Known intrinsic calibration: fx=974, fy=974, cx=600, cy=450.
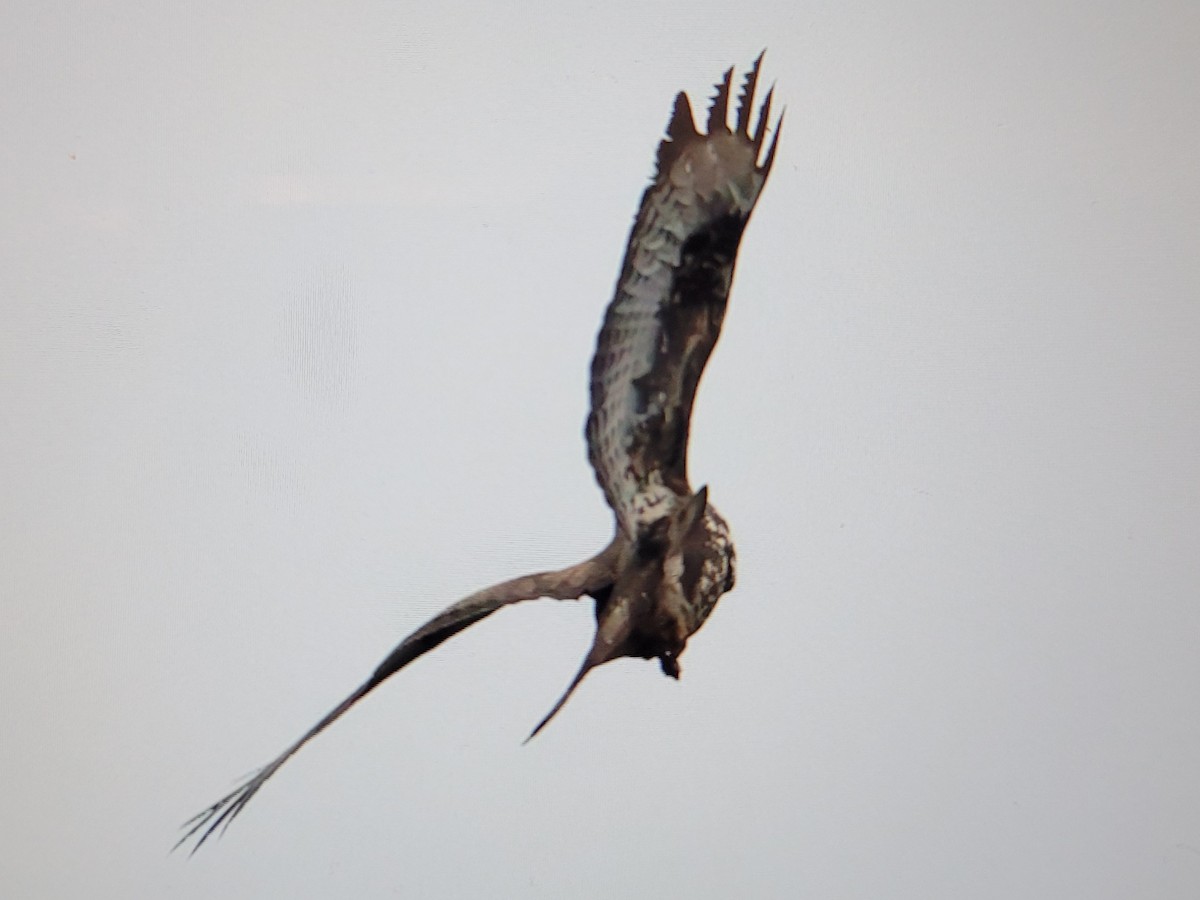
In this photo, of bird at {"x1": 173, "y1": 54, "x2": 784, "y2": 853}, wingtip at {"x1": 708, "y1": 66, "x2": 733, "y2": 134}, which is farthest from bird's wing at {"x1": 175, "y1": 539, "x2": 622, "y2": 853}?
wingtip at {"x1": 708, "y1": 66, "x2": 733, "y2": 134}

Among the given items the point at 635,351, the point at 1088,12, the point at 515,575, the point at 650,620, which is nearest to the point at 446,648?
the point at 515,575

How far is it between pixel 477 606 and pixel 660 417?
232 mm

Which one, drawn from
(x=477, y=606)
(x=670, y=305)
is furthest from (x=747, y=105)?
(x=477, y=606)

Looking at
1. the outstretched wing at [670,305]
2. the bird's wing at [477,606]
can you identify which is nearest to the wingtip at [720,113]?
the outstretched wing at [670,305]

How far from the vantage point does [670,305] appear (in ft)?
2.73

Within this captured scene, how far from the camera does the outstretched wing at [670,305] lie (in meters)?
0.80

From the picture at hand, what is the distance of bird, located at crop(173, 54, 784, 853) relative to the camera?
31.7 inches

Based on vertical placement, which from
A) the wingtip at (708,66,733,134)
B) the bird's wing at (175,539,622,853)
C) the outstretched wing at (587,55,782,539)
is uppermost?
the wingtip at (708,66,733,134)

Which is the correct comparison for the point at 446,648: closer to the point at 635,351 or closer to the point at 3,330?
the point at 635,351

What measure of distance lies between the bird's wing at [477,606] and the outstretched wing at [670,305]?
48mm

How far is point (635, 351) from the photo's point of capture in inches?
33.8

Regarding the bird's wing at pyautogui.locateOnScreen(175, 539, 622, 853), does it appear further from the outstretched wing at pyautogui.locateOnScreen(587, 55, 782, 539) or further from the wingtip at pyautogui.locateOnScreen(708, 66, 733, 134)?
the wingtip at pyautogui.locateOnScreen(708, 66, 733, 134)

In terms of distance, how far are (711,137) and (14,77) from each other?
2.16ft

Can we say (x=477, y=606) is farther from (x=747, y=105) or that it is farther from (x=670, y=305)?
(x=747, y=105)
